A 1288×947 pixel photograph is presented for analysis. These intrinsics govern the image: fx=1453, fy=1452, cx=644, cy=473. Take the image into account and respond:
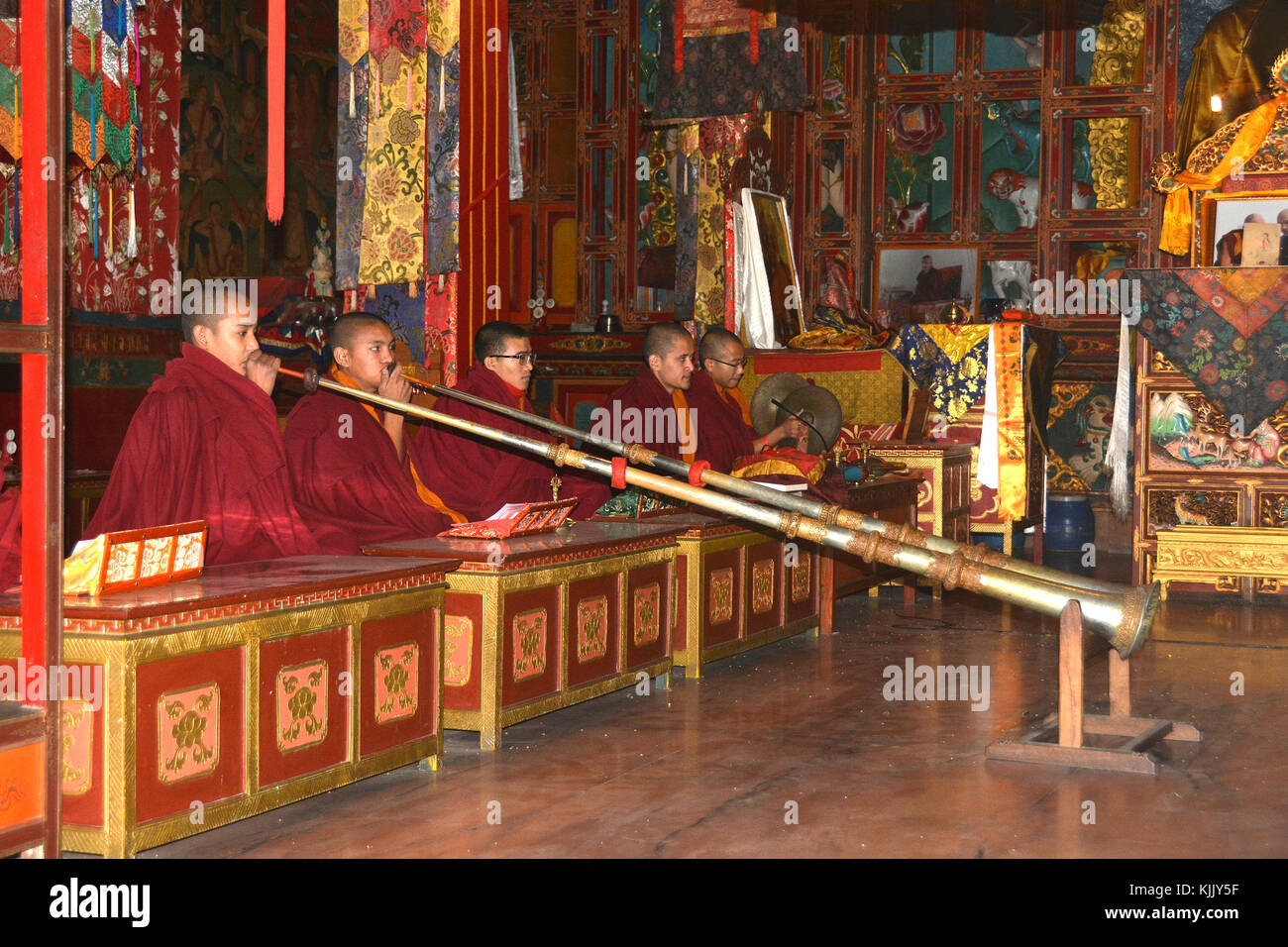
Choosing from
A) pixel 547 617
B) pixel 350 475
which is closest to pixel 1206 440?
pixel 547 617

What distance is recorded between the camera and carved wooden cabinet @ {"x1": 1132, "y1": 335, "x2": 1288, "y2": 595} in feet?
26.6

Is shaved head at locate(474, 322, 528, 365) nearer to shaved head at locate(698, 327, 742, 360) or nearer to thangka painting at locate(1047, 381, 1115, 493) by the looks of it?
shaved head at locate(698, 327, 742, 360)

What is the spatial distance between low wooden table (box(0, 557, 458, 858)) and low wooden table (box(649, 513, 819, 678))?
173cm

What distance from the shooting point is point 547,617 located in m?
4.71

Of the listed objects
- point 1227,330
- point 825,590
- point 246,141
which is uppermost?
point 246,141

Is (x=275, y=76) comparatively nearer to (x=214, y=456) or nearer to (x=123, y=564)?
(x=214, y=456)

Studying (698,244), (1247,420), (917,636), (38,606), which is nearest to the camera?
(38,606)

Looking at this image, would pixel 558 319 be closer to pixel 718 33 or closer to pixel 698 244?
pixel 698 244

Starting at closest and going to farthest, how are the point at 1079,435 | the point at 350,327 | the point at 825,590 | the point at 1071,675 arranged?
1. the point at 1071,675
2. the point at 350,327
3. the point at 825,590
4. the point at 1079,435

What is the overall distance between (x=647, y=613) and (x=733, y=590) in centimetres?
79

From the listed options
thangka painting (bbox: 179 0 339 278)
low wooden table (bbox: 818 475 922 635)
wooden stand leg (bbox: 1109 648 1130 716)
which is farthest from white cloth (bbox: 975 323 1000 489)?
thangka painting (bbox: 179 0 339 278)

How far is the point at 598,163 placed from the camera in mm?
12430
